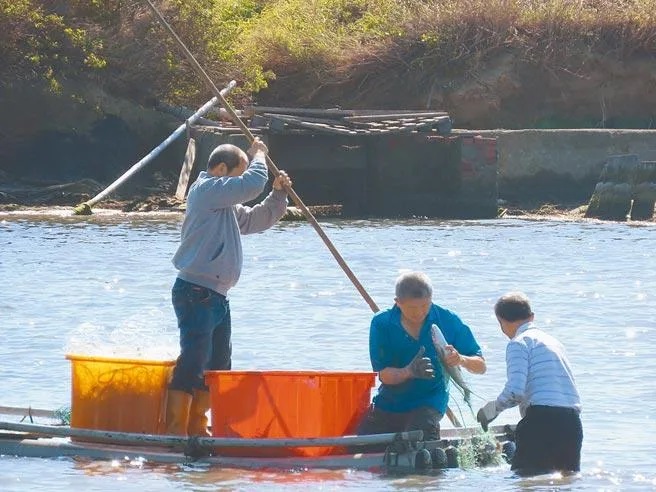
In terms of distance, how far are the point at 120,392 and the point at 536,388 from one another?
215cm

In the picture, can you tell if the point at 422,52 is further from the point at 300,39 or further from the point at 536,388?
the point at 536,388

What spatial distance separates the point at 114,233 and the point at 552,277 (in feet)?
22.1

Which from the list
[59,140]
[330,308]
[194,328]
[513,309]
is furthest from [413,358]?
[59,140]

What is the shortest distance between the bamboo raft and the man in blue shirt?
0.12m

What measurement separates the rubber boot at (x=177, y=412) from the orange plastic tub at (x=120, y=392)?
43 millimetres

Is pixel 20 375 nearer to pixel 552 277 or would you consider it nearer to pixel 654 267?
pixel 552 277

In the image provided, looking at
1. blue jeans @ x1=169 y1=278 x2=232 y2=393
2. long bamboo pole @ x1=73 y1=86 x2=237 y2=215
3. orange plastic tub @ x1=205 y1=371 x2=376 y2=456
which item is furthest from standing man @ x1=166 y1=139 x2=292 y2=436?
long bamboo pole @ x1=73 y1=86 x2=237 y2=215

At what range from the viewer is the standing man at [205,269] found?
7562mm

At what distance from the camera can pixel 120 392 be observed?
775cm

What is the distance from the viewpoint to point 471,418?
8.31 metres

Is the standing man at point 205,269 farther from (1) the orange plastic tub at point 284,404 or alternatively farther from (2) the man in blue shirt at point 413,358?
(2) the man in blue shirt at point 413,358

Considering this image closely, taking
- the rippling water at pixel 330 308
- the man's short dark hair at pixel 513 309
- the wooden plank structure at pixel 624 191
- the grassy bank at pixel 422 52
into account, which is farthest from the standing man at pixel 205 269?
the grassy bank at pixel 422 52

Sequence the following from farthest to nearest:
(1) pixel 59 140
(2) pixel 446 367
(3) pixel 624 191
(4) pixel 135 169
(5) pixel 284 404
Answer: (1) pixel 59 140, (3) pixel 624 191, (4) pixel 135 169, (5) pixel 284 404, (2) pixel 446 367

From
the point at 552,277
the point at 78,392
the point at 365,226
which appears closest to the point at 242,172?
the point at 78,392
